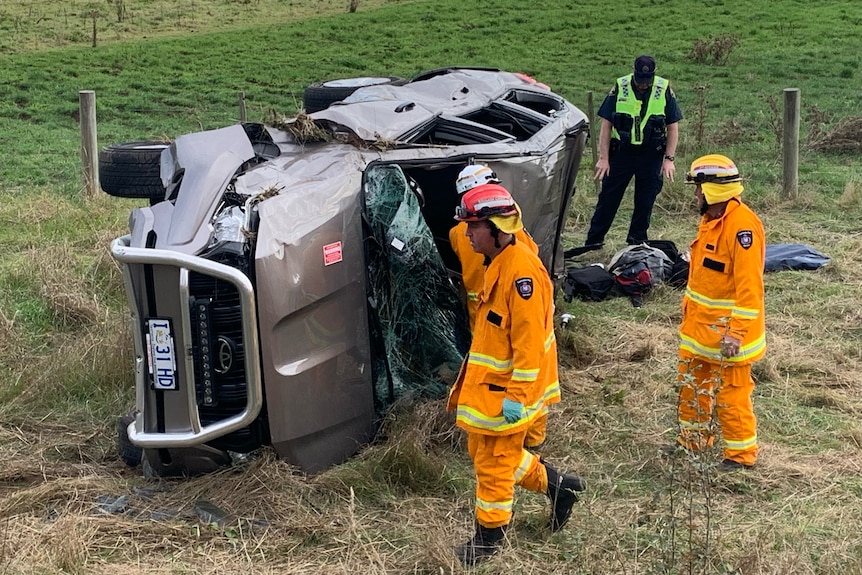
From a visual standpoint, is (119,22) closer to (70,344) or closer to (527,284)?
(70,344)

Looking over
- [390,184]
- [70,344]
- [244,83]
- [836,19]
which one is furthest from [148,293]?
A: [836,19]

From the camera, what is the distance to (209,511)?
393 centimetres

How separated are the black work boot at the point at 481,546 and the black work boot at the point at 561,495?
288mm

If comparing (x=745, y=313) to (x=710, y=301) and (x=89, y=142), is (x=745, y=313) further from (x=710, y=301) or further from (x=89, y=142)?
(x=89, y=142)

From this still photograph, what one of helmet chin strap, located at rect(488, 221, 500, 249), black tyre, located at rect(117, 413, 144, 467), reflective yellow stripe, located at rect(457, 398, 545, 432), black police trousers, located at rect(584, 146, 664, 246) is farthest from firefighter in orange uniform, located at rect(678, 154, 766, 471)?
black police trousers, located at rect(584, 146, 664, 246)

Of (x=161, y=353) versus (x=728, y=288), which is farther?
(x=728, y=288)

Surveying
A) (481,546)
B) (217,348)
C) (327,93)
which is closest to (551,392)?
(481,546)

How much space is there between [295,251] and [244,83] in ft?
57.0

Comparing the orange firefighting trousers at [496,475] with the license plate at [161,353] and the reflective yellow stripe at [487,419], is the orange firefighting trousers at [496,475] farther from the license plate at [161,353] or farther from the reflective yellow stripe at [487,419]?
the license plate at [161,353]

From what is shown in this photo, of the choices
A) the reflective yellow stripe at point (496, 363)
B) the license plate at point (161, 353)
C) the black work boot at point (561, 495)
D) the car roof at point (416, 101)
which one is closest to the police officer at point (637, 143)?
the car roof at point (416, 101)

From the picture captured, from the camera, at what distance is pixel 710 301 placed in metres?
4.59

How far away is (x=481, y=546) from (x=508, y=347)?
2.66 ft

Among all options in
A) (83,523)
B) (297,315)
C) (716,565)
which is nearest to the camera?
(716,565)

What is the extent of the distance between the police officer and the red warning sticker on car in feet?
14.7
